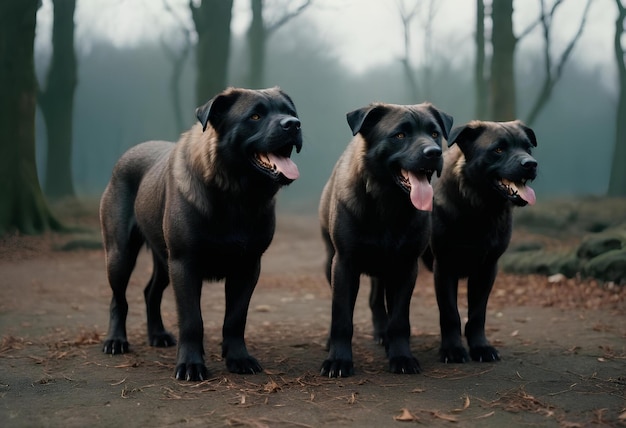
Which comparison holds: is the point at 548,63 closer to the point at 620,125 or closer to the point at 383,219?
the point at 620,125

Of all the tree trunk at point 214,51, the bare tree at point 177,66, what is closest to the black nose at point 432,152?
the tree trunk at point 214,51

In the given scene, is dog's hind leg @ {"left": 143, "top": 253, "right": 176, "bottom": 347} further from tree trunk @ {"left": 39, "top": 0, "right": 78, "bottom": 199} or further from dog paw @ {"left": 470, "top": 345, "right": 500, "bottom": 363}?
tree trunk @ {"left": 39, "top": 0, "right": 78, "bottom": 199}

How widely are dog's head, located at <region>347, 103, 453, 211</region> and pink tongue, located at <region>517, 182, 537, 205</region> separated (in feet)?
2.50

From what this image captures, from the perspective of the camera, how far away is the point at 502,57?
52.6 ft

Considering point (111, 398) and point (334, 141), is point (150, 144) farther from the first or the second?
point (334, 141)

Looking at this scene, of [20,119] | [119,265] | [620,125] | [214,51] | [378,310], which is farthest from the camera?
[620,125]

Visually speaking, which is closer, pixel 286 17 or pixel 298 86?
pixel 286 17

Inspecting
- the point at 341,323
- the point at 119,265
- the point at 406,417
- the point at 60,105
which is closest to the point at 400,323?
the point at 341,323

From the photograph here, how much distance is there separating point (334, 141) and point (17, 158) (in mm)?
28732

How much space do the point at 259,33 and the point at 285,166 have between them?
20.8 meters

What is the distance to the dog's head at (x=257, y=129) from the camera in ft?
15.0

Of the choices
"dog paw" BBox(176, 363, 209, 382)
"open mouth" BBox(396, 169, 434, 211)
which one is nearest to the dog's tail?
"open mouth" BBox(396, 169, 434, 211)

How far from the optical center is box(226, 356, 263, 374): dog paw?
5.04 meters

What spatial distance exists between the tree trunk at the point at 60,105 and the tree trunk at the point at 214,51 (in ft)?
16.6
